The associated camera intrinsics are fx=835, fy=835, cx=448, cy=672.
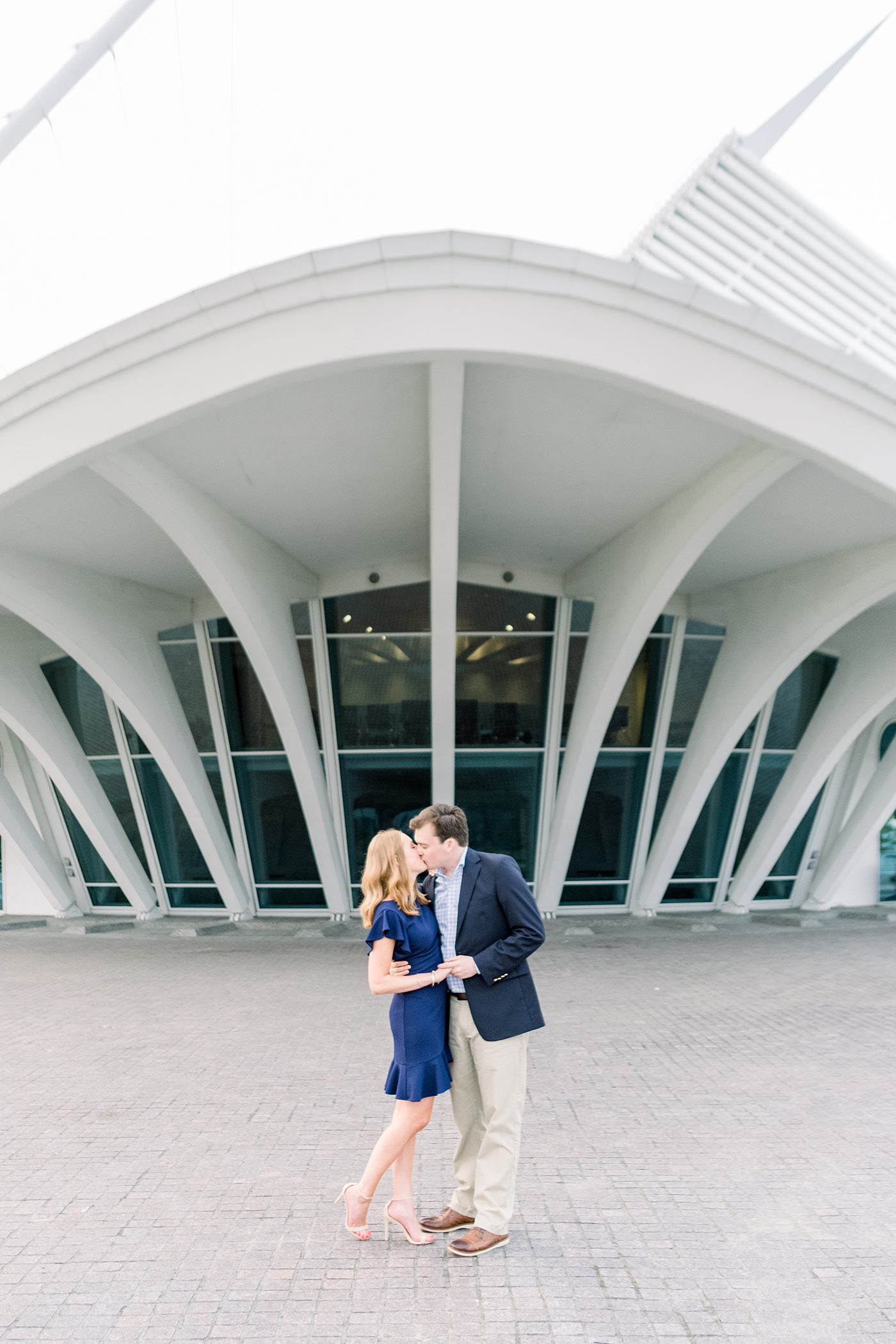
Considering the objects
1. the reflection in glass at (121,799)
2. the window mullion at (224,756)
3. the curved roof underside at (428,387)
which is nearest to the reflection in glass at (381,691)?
the window mullion at (224,756)

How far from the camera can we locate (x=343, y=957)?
11773 mm

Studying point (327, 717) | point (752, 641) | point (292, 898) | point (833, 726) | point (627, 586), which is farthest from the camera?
point (292, 898)

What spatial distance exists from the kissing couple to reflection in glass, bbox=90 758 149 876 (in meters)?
14.2

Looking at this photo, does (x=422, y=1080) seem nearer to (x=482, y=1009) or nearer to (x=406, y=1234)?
(x=482, y=1009)

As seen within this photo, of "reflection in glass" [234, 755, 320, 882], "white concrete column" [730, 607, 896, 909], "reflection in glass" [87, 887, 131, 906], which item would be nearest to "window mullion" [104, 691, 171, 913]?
"reflection in glass" [87, 887, 131, 906]

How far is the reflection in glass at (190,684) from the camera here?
15930 mm

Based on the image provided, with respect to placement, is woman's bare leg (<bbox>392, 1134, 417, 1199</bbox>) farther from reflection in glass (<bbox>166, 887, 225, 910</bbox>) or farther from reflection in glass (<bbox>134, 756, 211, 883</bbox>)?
reflection in glass (<bbox>134, 756, 211, 883</bbox>)

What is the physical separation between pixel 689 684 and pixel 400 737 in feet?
19.0

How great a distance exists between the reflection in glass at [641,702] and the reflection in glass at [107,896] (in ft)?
34.9

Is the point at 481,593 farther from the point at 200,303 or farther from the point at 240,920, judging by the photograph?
the point at 200,303

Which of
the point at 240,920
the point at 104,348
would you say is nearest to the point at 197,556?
the point at 104,348

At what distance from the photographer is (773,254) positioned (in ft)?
98.8

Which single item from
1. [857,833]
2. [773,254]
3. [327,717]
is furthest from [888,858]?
[773,254]

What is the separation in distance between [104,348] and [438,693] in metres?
7.42
